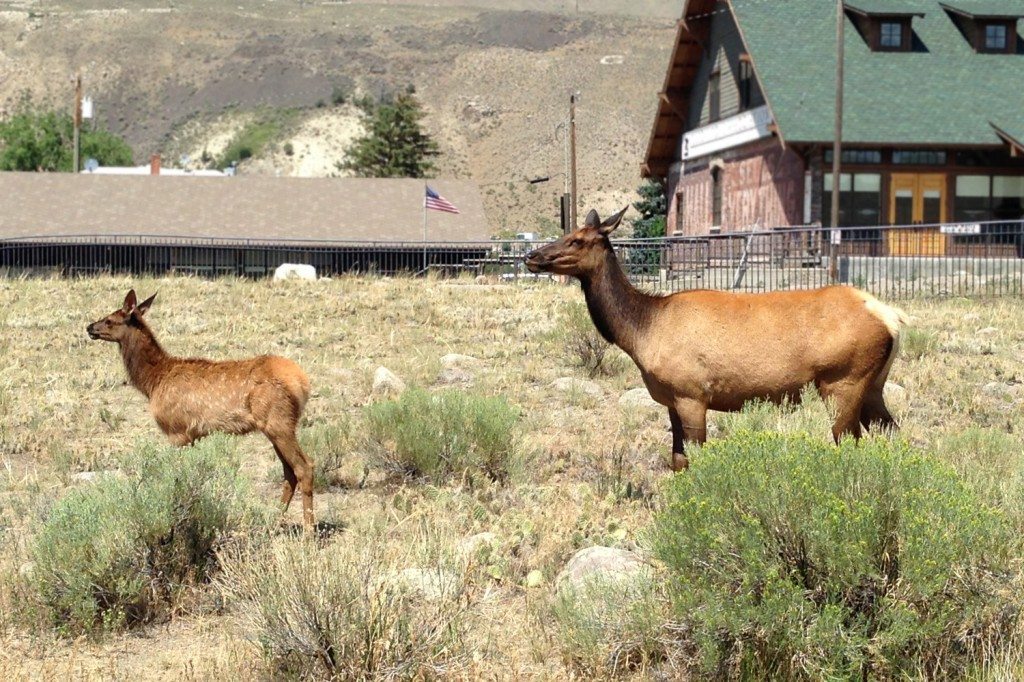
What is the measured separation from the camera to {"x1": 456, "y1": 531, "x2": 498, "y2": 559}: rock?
8.14 metres

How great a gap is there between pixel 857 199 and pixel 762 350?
29.0 metres

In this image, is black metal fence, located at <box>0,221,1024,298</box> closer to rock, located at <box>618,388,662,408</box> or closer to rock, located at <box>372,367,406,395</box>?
rock, located at <box>618,388,662,408</box>

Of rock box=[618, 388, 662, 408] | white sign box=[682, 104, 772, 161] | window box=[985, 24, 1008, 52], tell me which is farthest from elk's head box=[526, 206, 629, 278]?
window box=[985, 24, 1008, 52]

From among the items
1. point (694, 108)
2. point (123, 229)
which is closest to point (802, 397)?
point (694, 108)

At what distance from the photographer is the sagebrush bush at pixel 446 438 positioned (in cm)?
1155

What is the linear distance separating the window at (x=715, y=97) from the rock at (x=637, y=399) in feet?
95.7

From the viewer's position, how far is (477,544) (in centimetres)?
855

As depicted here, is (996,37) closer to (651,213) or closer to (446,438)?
(651,213)

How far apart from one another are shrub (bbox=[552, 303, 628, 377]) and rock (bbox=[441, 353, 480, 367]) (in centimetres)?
133

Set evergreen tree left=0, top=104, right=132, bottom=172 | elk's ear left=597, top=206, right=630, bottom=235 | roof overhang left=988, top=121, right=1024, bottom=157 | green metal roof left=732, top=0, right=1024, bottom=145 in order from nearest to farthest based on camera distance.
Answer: elk's ear left=597, top=206, right=630, bottom=235
roof overhang left=988, top=121, right=1024, bottom=157
green metal roof left=732, top=0, right=1024, bottom=145
evergreen tree left=0, top=104, right=132, bottom=172

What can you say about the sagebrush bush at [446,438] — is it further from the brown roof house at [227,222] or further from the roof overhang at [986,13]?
the roof overhang at [986,13]

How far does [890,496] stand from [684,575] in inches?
41.9

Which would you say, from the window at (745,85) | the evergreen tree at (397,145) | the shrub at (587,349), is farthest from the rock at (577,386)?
the evergreen tree at (397,145)

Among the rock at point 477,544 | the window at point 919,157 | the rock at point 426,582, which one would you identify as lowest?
the rock at point 477,544
